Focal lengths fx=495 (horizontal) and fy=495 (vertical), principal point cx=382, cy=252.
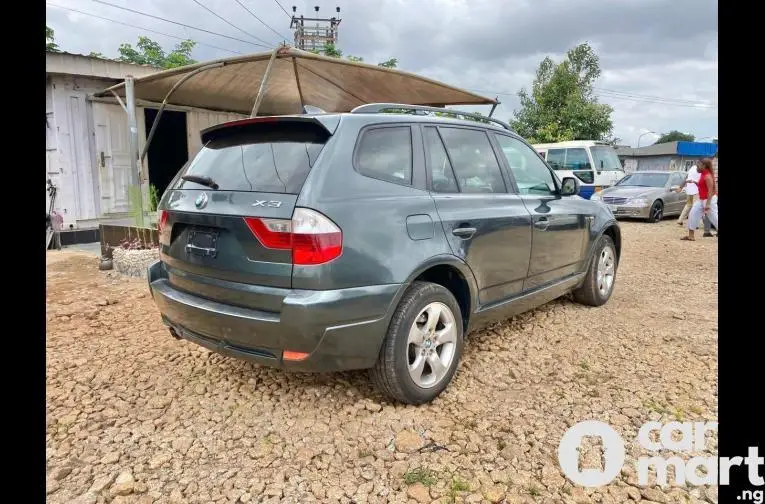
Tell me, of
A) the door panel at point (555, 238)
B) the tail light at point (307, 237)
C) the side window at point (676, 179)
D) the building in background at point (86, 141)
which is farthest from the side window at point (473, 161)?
the side window at point (676, 179)

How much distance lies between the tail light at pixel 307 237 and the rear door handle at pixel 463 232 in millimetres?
890

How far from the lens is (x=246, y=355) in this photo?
2.61 meters

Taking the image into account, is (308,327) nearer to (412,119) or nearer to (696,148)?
(412,119)

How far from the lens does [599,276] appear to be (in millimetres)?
4852

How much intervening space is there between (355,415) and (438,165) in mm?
1609

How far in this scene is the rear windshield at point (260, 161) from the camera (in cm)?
257

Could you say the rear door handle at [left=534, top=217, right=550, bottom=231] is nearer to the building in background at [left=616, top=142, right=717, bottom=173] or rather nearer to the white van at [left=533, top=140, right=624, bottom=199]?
the white van at [left=533, top=140, right=624, bottom=199]

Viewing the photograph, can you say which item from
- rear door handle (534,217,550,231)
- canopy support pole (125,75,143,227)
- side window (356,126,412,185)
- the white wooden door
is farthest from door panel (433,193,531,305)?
the white wooden door

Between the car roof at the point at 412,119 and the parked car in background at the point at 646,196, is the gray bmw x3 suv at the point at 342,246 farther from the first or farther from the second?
the parked car in background at the point at 646,196

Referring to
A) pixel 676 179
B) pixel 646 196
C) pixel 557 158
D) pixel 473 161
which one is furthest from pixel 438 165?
pixel 557 158

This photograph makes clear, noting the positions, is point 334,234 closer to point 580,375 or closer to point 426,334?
point 426,334

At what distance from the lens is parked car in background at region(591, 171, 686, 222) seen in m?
12.7
